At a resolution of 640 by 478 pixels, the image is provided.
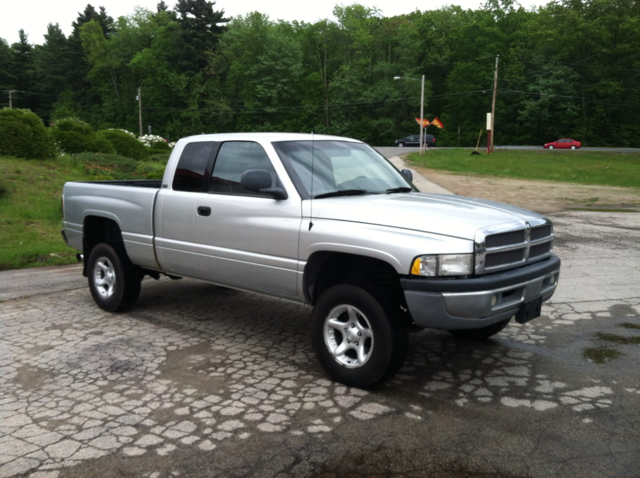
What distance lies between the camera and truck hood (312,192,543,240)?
14.1 feet

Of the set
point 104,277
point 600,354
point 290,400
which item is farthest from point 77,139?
point 600,354

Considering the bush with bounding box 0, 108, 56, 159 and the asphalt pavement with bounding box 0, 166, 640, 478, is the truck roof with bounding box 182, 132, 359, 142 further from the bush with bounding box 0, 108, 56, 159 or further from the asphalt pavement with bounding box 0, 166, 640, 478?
the bush with bounding box 0, 108, 56, 159

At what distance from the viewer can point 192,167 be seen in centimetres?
598

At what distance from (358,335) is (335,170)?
1.58 metres

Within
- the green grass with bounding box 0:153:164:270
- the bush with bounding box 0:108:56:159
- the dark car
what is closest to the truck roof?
the green grass with bounding box 0:153:164:270

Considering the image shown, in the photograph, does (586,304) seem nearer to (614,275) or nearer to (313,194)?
(614,275)

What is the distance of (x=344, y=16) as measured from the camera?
90000 millimetres

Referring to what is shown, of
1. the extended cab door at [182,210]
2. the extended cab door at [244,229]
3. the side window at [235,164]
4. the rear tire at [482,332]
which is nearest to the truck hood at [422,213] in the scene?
the extended cab door at [244,229]

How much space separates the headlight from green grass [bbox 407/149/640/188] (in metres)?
25.5

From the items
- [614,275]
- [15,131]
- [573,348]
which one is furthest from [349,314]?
[15,131]

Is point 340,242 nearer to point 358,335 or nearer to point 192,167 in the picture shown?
point 358,335

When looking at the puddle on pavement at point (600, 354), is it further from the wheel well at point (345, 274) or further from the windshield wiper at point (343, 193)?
the windshield wiper at point (343, 193)

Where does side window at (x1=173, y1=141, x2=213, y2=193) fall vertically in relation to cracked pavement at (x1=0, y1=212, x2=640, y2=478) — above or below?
above

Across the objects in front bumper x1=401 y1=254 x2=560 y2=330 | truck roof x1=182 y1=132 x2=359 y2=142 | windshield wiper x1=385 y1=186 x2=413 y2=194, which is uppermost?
truck roof x1=182 y1=132 x2=359 y2=142
